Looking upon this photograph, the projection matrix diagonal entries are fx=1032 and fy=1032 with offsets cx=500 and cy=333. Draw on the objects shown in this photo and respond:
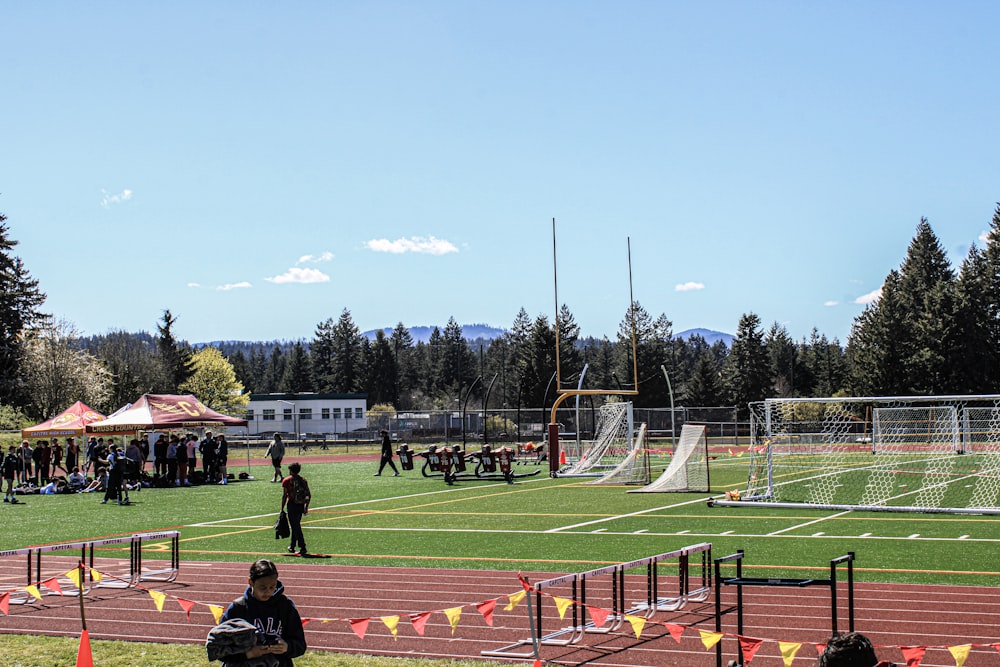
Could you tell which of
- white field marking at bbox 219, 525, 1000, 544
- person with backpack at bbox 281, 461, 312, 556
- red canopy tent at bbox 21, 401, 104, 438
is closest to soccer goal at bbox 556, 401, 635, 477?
white field marking at bbox 219, 525, 1000, 544

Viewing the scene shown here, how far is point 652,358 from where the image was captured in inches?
4013

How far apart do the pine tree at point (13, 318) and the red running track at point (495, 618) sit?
49.5m

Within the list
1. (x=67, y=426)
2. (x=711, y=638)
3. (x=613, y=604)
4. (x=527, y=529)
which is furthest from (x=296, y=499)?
(x=67, y=426)

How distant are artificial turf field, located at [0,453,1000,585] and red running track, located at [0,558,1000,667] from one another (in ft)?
4.46

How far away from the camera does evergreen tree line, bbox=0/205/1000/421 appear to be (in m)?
67.4

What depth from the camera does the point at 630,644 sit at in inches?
382

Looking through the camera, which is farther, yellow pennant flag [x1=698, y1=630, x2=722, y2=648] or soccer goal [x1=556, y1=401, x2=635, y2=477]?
soccer goal [x1=556, y1=401, x2=635, y2=477]

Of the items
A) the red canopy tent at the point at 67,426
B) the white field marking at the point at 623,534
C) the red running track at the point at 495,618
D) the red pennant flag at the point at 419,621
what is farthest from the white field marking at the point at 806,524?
the red canopy tent at the point at 67,426

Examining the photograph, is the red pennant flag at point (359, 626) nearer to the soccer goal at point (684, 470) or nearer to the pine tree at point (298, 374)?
the soccer goal at point (684, 470)

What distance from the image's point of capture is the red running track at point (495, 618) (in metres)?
9.38

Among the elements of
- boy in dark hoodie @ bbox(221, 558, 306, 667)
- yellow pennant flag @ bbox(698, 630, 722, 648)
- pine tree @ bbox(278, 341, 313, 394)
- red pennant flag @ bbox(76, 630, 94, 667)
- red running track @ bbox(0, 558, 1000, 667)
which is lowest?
red running track @ bbox(0, 558, 1000, 667)

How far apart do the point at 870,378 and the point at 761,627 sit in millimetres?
72242

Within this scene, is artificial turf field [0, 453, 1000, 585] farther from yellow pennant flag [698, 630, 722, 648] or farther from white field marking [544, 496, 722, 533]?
yellow pennant flag [698, 630, 722, 648]

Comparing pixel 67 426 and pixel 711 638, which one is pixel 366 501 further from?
pixel 711 638
